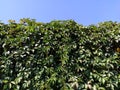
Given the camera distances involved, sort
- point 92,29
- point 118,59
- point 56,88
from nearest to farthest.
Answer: point 56,88 → point 118,59 → point 92,29

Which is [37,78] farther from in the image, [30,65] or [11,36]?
[11,36]

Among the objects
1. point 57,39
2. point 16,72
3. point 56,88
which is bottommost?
point 56,88

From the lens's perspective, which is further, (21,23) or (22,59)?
(21,23)

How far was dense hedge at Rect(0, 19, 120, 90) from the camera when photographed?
15.0 feet

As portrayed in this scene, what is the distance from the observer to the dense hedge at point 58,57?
15.0 feet

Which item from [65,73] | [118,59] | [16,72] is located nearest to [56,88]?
[65,73]

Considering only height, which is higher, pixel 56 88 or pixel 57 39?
pixel 57 39

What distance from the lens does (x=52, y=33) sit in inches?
196

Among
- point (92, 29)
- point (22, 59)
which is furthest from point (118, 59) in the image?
point (22, 59)

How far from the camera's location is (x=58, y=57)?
15.7 ft

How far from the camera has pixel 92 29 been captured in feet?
17.2

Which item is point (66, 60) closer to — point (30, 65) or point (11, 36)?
point (30, 65)

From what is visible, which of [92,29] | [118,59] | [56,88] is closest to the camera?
[56,88]

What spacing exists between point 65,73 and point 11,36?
1082 mm
